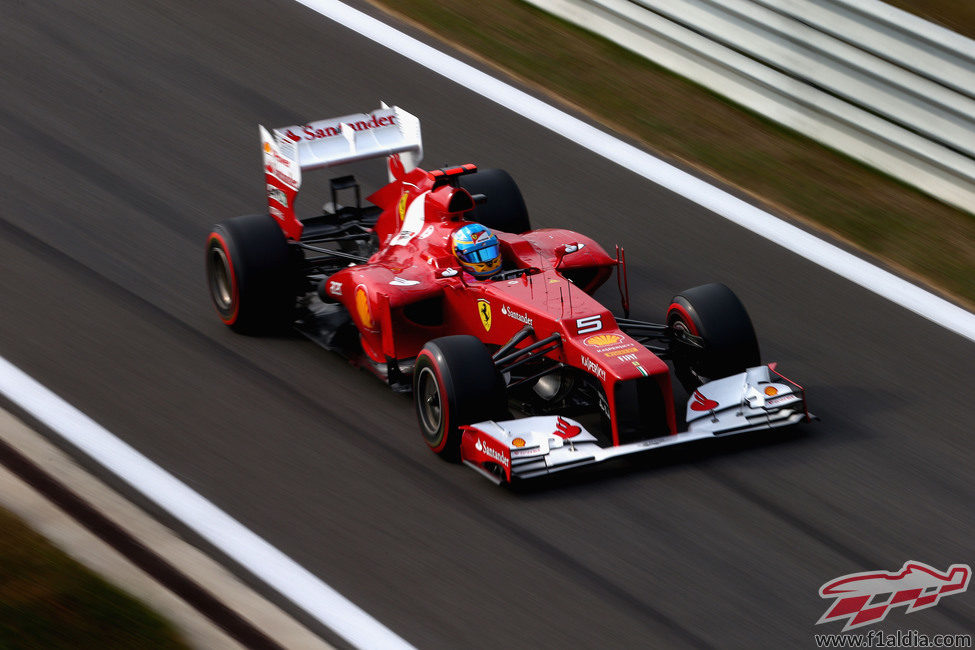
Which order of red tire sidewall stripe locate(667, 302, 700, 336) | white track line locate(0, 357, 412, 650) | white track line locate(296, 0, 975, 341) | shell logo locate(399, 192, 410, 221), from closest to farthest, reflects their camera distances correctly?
1. white track line locate(0, 357, 412, 650)
2. red tire sidewall stripe locate(667, 302, 700, 336)
3. shell logo locate(399, 192, 410, 221)
4. white track line locate(296, 0, 975, 341)

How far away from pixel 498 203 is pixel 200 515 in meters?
3.78

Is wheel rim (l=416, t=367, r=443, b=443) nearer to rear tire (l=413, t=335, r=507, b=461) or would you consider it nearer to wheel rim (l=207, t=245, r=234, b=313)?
rear tire (l=413, t=335, r=507, b=461)

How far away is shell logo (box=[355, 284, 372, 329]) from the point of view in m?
9.77

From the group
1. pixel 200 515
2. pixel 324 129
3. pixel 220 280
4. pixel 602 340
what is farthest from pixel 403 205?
pixel 200 515

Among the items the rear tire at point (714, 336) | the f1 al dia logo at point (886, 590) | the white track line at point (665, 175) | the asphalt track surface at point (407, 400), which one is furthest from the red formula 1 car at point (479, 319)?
the white track line at point (665, 175)

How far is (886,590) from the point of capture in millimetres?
8031

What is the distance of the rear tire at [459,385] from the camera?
28.8 feet

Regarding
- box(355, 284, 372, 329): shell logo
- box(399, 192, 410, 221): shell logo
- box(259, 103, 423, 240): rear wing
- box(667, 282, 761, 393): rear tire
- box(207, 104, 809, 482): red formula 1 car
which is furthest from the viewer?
box(259, 103, 423, 240): rear wing

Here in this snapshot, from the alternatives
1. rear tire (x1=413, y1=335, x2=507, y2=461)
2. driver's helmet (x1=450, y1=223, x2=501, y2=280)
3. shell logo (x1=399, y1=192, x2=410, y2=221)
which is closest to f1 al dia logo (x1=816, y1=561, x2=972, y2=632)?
rear tire (x1=413, y1=335, x2=507, y2=461)

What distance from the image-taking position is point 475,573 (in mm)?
8070

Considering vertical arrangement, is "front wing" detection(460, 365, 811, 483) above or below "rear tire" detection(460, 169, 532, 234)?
below

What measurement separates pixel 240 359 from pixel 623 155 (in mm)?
4737

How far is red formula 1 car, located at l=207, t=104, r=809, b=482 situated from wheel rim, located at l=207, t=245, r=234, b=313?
11 millimetres

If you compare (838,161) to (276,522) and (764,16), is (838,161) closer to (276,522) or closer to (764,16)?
(764,16)
